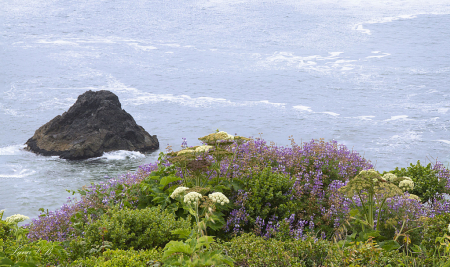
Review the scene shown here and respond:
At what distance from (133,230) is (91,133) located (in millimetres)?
11852

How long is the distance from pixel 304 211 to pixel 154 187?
220 cm

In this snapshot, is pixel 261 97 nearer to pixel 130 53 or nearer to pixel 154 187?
pixel 130 53

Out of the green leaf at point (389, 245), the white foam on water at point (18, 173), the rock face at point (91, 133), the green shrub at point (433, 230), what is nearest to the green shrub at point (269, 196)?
the green leaf at point (389, 245)

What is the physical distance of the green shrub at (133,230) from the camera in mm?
4938

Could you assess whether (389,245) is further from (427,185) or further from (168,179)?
(168,179)

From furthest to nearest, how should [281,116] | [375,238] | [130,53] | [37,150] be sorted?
[130,53]
[281,116]
[37,150]
[375,238]

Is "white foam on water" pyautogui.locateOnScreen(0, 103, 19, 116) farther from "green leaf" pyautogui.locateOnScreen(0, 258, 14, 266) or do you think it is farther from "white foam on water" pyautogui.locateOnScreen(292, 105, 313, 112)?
"green leaf" pyautogui.locateOnScreen(0, 258, 14, 266)

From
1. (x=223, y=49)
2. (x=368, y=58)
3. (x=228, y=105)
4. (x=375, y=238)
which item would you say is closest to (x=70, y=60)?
(x=223, y=49)

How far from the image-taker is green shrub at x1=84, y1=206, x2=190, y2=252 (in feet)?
16.2

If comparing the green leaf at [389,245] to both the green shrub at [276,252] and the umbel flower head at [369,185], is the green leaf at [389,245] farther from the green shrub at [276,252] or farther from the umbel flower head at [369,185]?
the green shrub at [276,252]

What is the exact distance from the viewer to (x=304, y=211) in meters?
6.04

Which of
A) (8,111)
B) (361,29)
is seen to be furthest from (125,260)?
(361,29)

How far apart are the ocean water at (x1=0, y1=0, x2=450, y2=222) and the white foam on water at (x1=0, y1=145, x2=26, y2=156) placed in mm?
73

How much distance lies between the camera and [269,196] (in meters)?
5.96
